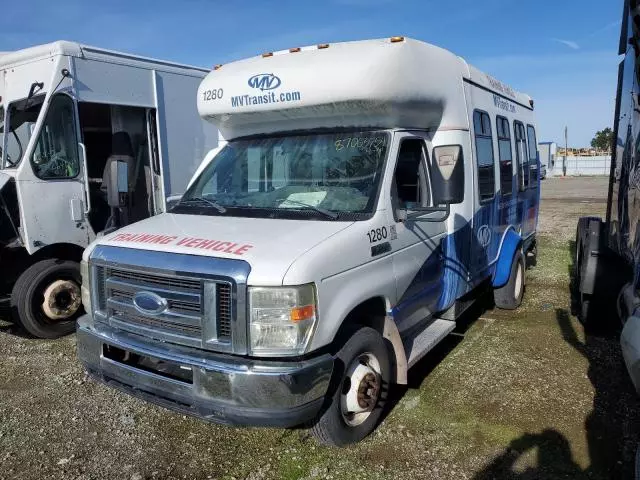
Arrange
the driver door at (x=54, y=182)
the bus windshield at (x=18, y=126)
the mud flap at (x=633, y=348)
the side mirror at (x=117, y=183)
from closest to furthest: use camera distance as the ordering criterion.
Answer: the mud flap at (x=633, y=348)
the side mirror at (x=117, y=183)
the driver door at (x=54, y=182)
the bus windshield at (x=18, y=126)

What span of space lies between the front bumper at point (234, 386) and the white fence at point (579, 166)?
1759 inches

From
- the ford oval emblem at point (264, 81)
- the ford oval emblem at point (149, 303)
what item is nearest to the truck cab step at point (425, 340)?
the ford oval emblem at point (149, 303)

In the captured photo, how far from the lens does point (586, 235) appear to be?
262 inches

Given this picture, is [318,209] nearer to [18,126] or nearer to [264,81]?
[264,81]

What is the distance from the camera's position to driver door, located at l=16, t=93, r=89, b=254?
19.5 feet

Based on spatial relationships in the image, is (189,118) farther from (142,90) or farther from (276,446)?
(276,446)

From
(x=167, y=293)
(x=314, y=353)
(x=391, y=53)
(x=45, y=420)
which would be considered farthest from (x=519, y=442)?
(x=45, y=420)

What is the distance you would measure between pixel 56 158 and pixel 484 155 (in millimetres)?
4803

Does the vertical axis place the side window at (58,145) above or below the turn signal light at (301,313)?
above

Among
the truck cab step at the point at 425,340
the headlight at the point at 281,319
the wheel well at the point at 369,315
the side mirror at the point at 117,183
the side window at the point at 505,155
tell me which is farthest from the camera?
the side window at the point at 505,155

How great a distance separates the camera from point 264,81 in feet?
14.4

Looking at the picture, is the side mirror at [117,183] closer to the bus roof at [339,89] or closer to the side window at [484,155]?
the bus roof at [339,89]

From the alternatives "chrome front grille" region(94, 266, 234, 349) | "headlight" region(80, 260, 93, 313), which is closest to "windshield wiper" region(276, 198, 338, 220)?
"chrome front grille" region(94, 266, 234, 349)

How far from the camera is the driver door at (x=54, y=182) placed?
5957 mm
